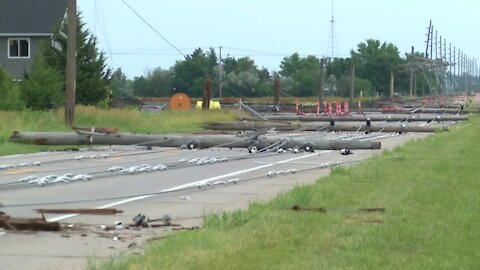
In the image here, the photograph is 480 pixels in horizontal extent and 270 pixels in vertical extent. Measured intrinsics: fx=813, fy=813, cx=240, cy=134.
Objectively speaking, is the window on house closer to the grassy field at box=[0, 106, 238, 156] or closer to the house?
the house

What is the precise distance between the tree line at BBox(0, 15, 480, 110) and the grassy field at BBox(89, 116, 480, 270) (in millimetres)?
32513

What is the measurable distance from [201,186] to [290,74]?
474ft

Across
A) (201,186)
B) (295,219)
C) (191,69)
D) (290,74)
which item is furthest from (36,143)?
(290,74)

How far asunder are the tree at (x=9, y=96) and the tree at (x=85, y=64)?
18.4ft

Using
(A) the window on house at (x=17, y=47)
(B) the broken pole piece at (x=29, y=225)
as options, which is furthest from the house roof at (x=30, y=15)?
(B) the broken pole piece at (x=29, y=225)

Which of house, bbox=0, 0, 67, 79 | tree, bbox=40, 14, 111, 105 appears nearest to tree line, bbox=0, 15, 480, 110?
tree, bbox=40, 14, 111, 105

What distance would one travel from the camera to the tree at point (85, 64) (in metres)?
50.2

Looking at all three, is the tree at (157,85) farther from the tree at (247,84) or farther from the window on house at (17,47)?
the window on house at (17,47)

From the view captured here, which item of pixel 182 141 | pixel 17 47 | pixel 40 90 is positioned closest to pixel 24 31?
pixel 17 47

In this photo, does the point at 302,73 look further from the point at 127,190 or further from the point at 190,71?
the point at 127,190

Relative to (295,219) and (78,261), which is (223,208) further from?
(78,261)

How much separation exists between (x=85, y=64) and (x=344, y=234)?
43064mm

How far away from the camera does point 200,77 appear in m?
136

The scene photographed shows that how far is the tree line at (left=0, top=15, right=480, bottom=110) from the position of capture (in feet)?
146
